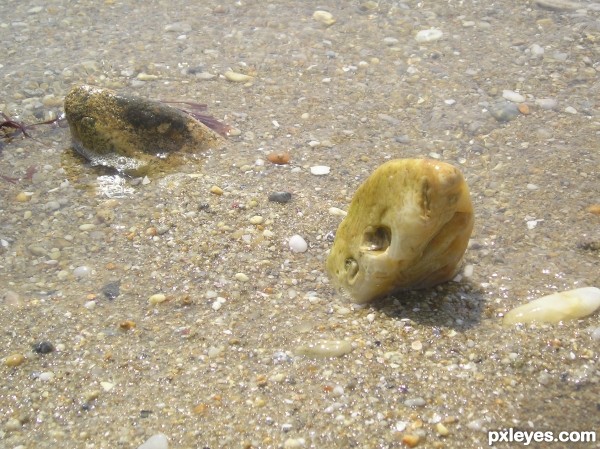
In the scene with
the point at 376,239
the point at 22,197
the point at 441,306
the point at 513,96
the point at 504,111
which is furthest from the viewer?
the point at 513,96

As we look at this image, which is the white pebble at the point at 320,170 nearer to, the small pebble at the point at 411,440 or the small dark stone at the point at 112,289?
the small dark stone at the point at 112,289

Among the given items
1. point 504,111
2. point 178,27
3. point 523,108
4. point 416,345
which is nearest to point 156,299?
point 416,345

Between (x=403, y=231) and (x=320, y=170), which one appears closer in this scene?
(x=403, y=231)

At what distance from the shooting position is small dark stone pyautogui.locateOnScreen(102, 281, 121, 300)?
10.5 ft

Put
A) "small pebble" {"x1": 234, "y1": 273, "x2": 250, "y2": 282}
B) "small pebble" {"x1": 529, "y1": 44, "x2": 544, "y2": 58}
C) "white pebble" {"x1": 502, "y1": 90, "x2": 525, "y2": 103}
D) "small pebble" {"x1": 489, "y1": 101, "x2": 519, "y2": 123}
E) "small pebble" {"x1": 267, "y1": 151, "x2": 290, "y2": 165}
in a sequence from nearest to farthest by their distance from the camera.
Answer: "small pebble" {"x1": 234, "y1": 273, "x2": 250, "y2": 282} < "small pebble" {"x1": 267, "y1": 151, "x2": 290, "y2": 165} < "small pebble" {"x1": 489, "y1": 101, "x2": 519, "y2": 123} < "white pebble" {"x1": 502, "y1": 90, "x2": 525, "y2": 103} < "small pebble" {"x1": 529, "y1": 44, "x2": 544, "y2": 58}

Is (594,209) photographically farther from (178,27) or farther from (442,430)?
(178,27)

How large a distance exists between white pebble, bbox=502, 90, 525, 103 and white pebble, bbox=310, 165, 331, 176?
1.30m

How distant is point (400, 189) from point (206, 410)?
3.47 feet

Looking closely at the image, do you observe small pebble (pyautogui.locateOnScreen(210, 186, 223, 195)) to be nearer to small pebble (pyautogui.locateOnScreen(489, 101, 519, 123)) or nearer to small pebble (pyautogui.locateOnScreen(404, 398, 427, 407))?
small pebble (pyautogui.locateOnScreen(404, 398, 427, 407))

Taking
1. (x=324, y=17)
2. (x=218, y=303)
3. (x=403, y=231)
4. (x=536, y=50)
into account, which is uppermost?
(x=403, y=231)

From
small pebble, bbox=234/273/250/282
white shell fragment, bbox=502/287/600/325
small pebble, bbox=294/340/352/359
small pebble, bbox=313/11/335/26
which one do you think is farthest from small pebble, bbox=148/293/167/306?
small pebble, bbox=313/11/335/26

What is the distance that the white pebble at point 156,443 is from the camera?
8.24ft

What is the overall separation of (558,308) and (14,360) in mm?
2122

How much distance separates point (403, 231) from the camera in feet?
8.81
